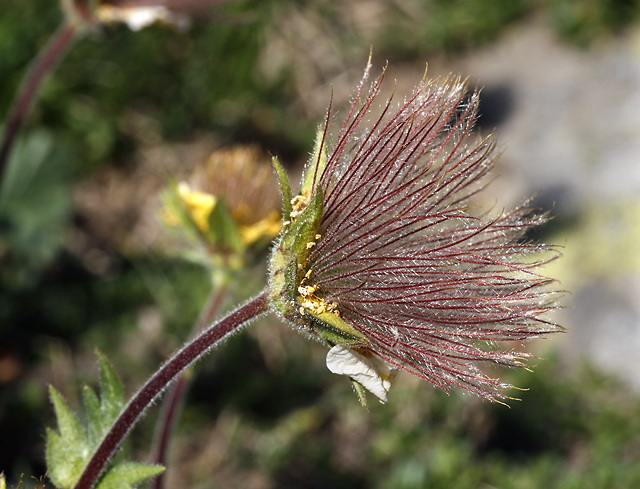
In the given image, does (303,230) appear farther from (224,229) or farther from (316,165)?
(224,229)

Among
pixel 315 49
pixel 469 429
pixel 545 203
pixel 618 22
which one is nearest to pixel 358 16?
pixel 315 49

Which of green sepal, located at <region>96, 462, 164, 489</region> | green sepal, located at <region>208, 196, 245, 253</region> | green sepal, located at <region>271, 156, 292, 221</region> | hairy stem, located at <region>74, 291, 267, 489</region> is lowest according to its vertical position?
green sepal, located at <region>96, 462, 164, 489</region>

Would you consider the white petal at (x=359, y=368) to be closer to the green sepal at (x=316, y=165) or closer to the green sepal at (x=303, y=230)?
the green sepal at (x=303, y=230)

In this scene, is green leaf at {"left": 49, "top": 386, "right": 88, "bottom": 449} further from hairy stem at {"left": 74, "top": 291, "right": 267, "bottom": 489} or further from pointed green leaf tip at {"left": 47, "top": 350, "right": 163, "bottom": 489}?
hairy stem at {"left": 74, "top": 291, "right": 267, "bottom": 489}

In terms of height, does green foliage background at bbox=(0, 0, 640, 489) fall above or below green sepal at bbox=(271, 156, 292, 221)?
below

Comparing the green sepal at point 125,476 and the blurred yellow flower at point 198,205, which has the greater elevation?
the blurred yellow flower at point 198,205

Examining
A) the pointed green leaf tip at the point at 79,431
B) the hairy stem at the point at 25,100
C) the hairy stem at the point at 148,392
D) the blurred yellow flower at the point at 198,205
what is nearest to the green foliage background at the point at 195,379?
the hairy stem at the point at 25,100

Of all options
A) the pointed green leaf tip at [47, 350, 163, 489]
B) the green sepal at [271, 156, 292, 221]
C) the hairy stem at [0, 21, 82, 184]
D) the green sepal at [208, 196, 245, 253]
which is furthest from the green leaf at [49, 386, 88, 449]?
the hairy stem at [0, 21, 82, 184]
